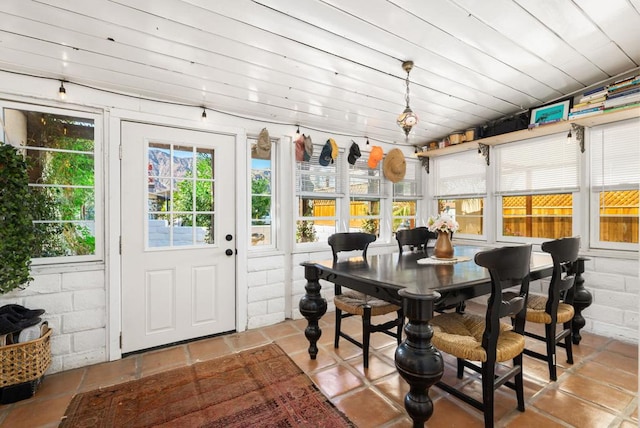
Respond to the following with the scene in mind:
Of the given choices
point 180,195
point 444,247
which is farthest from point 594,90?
point 180,195

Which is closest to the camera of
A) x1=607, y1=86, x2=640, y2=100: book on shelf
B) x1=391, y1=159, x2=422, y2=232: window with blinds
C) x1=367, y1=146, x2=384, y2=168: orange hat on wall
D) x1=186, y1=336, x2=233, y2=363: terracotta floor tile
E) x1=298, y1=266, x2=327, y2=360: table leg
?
x1=298, y1=266, x2=327, y2=360: table leg

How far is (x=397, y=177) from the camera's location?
4199mm

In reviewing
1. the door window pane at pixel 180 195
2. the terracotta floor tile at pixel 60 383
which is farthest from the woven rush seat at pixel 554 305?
the terracotta floor tile at pixel 60 383

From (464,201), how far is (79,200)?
4420mm

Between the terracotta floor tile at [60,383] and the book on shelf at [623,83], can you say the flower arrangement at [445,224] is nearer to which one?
the book on shelf at [623,83]

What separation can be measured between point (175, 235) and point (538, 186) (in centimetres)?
396

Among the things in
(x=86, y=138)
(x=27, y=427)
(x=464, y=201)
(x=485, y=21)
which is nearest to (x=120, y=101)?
(x=86, y=138)

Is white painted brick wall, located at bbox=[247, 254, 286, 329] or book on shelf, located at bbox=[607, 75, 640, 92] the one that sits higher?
book on shelf, located at bbox=[607, 75, 640, 92]

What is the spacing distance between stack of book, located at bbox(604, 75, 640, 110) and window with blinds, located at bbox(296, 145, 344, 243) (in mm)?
2583

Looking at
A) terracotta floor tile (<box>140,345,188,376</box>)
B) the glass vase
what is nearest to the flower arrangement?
the glass vase

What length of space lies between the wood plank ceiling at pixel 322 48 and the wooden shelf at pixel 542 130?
30 cm

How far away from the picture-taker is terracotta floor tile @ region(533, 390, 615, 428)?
5.55 feet

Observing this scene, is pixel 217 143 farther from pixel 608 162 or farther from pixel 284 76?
pixel 608 162

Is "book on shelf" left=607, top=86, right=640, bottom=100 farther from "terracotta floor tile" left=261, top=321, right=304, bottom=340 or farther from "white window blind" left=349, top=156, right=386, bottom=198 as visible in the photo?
"terracotta floor tile" left=261, top=321, right=304, bottom=340
